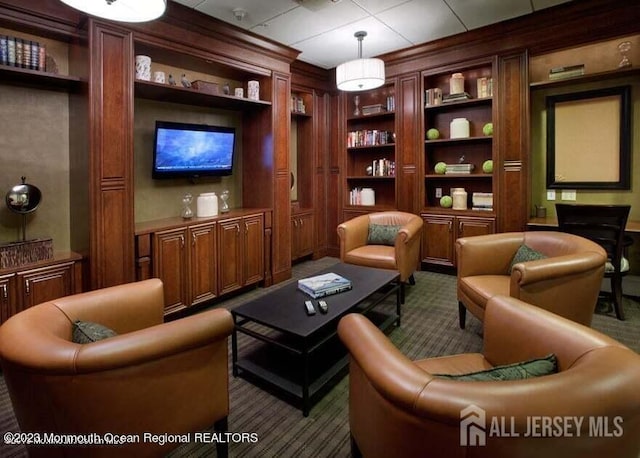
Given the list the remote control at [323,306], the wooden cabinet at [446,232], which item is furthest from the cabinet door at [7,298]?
the wooden cabinet at [446,232]

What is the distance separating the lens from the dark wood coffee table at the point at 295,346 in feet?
6.70

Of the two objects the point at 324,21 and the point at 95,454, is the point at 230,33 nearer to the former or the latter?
the point at 324,21

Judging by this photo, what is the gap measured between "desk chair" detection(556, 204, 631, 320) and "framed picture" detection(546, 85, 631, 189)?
104 cm

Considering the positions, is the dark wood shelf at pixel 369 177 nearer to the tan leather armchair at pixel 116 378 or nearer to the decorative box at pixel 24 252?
the decorative box at pixel 24 252

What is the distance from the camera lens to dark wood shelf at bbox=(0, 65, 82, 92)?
254 centimetres

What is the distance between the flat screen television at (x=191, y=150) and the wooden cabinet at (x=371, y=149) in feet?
6.58

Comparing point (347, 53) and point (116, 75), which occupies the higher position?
point (347, 53)

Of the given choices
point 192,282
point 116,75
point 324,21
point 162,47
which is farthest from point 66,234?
point 324,21

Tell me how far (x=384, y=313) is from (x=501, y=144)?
2460mm

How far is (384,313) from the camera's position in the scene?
3.28 meters

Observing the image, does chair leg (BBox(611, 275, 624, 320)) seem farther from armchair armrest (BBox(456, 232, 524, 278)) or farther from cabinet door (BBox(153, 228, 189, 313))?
cabinet door (BBox(153, 228, 189, 313))

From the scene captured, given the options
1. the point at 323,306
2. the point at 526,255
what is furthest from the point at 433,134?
the point at 323,306

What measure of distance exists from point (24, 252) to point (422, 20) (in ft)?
13.3

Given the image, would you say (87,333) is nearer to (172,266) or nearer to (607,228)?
(172,266)
